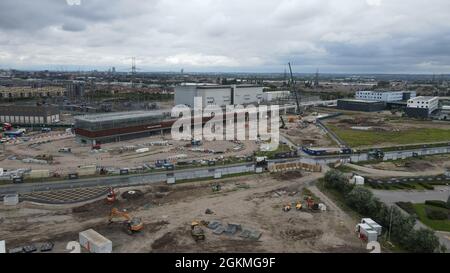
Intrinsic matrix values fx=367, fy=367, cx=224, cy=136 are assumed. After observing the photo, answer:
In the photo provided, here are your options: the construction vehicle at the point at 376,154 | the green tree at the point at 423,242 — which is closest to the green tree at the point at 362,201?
the green tree at the point at 423,242

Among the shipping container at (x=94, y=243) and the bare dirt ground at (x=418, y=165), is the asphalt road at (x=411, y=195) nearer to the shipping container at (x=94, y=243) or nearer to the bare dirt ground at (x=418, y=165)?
the bare dirt ground at (x=418, y=165)

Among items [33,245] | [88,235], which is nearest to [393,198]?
[88,235]

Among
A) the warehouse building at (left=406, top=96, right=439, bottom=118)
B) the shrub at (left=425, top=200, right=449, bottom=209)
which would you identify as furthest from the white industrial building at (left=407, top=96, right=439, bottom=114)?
the shrub at (left=425, top=200, right=449, bottom=209)

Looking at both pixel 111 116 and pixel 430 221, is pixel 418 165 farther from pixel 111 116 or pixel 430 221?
pixel 111 116

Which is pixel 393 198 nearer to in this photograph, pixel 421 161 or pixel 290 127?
pixel 421 161

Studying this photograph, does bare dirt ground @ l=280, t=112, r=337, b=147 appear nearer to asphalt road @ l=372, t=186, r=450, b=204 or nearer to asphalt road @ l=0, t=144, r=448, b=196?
asphalt road @ l=372, t=186, r=450, b=204

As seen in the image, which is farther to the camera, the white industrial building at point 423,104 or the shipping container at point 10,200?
the white industrial building at point 423,104
